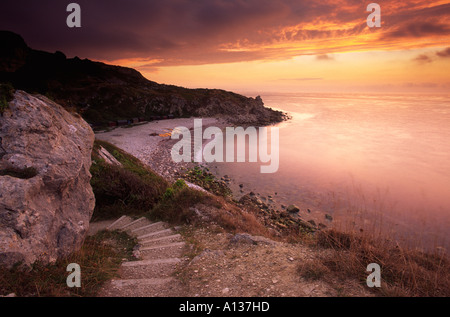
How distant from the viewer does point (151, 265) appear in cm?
570

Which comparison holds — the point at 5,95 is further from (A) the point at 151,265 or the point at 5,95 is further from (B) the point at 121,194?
(B) the point at 121,194

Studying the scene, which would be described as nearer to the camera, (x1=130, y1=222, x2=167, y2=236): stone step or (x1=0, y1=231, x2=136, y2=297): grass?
(x1=0, y1=231, x2=136, y2=297): grass

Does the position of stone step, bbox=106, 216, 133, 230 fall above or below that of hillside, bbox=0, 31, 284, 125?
below

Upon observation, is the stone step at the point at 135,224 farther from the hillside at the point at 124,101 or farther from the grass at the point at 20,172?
the hillside at the point at 124,101

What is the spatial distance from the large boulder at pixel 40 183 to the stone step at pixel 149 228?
201 cm

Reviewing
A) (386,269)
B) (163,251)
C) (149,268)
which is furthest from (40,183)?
(386,269)

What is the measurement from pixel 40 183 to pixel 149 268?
294 centimetres

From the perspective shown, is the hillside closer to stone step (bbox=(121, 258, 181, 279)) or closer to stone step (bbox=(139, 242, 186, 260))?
stone step (bbox=(139, 242, 186, 260))

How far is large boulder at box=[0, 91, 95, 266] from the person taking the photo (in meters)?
4.45

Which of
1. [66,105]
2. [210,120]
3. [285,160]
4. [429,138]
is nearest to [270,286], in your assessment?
[66,105]

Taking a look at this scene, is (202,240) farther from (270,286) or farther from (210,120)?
(210,120)

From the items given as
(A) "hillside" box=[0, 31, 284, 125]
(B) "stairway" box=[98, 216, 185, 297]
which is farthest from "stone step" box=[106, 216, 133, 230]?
(A) "hillside" box=[0, 31, 284, 125]

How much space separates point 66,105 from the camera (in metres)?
7.46
